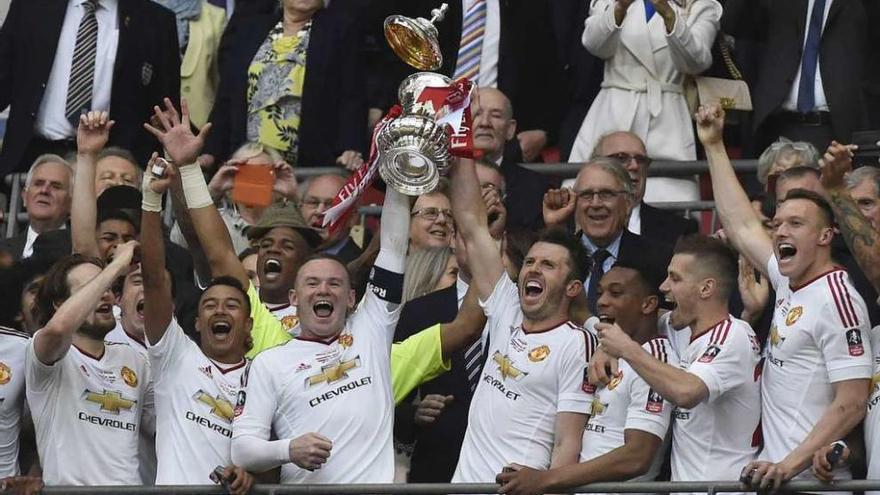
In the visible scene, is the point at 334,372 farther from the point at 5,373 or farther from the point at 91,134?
the point at 91,134

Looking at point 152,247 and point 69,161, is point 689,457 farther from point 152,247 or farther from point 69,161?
point 69,161

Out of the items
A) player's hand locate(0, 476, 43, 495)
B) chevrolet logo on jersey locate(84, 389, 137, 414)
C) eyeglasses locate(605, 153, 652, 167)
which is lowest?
player's hand locate(0, 476, 43, 495)

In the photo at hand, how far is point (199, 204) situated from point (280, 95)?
9.23 ft

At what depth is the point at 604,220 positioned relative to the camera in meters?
12.7

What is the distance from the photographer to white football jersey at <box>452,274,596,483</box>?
11.5m

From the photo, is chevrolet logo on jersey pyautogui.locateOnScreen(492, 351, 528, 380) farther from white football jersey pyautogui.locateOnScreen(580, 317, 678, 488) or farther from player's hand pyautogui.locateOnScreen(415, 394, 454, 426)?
player's hand pyautogui.locateOnScreen(415, 394, 454, 426)

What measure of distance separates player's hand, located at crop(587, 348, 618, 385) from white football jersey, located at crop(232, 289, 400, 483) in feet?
3.34

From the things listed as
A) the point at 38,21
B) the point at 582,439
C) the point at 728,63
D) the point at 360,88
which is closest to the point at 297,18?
the point at 360,88

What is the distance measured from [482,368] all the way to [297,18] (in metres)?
3.87

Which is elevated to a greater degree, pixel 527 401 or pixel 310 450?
pixel 527 401

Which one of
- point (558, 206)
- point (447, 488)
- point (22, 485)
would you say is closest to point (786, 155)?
point (558, 206)

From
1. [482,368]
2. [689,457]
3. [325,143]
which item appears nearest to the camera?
[689,457]

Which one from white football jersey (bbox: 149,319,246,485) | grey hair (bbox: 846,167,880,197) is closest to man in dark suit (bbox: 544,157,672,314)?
grey hair (bbox: 846,167,880,197)

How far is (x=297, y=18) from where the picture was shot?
15.4 m
